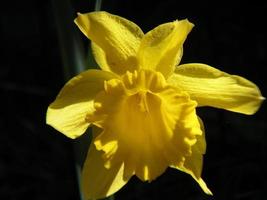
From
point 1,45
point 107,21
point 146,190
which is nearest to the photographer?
point 107,21

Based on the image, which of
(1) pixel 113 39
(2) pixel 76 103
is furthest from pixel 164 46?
(2) pixel 76 103

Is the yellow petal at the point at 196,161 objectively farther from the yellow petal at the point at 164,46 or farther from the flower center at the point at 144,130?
the yellow petal at the point at 164,46

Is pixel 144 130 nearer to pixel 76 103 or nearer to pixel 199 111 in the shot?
pixel 76 103

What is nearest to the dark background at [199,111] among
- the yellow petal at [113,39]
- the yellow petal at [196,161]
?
the yellow petal at [196,161]

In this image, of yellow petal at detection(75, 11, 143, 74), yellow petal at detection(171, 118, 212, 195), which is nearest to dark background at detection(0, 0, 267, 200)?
yellow petal at detection(171, 118, 212, 195)

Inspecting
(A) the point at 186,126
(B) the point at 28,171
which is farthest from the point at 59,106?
(B) the point at 28,171

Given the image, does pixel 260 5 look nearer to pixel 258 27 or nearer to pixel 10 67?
pixel 258 27
